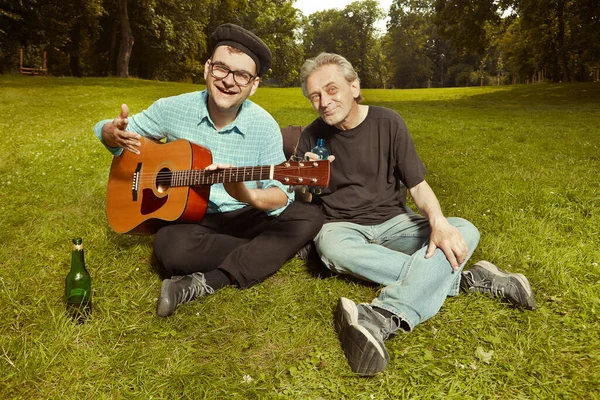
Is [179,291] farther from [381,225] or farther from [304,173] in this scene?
[381,225]

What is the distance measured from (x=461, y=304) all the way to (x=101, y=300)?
2.44 metres

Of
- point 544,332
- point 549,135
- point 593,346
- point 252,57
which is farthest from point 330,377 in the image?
point 549,135

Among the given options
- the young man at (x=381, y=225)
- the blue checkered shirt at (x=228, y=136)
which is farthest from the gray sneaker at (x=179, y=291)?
the young man at (x=381, y=225)

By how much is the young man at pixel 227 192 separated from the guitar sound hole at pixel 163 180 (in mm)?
284

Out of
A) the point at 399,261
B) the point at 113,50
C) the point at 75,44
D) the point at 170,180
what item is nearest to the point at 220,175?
the point at 170,180

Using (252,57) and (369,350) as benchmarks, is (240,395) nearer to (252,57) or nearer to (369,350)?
(369,350)

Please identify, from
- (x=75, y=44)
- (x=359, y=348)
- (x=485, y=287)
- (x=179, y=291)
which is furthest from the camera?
(x=75, y=44)

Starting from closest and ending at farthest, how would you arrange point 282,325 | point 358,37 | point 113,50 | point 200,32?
point 282,325 → point 113,50 → point 200,32 → point 358,37

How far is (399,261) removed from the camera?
296 centimetres

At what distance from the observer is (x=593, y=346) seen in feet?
8.42

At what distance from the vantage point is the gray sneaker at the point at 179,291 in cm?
287

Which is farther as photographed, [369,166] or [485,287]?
[369,166]

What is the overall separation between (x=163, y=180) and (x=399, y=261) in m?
1.76

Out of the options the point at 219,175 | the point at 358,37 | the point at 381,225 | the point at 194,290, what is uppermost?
the point at 358,37
